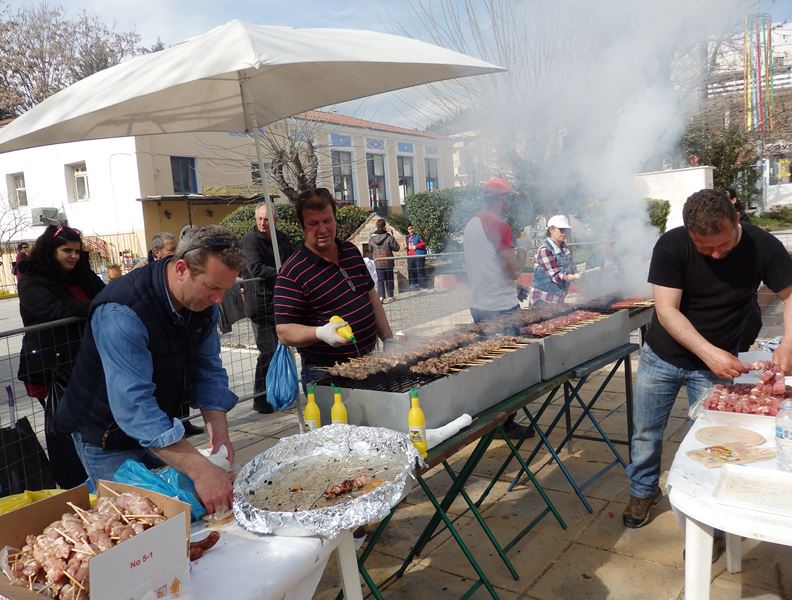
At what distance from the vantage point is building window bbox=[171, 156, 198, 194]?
2264 centimetres

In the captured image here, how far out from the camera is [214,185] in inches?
952

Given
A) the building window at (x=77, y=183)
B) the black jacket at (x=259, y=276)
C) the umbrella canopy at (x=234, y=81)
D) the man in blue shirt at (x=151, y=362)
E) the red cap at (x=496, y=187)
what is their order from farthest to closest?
the building window at (x=77, y=183) < the black jacket at (x=259, y=276) < the red cap at (x=496, y=187) < the umbrella canopy at (x=234, y=81) < the man in blue shirt at (x=151, y=362)

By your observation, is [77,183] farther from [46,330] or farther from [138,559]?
[138,559]

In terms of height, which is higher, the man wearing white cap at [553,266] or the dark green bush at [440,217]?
the dark green bush at [440,217]

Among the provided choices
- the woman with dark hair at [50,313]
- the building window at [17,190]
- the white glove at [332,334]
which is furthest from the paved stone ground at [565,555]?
the building window at [17,190]

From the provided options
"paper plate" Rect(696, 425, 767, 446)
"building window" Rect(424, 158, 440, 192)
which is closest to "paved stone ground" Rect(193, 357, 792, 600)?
"paper plate" Rect(696, 425, 767, 446)

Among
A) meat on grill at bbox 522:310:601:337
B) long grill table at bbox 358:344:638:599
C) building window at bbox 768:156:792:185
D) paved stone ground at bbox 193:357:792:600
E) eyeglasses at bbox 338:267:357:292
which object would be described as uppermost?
building window at bbox 768:156:792:185

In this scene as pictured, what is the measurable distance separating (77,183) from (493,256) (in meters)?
→ 23.8

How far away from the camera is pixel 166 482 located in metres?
1.91

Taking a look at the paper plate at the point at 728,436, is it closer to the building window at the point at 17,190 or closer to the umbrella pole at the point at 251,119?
the umbrella pole at the point at 251,119

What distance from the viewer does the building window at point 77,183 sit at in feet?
76.6

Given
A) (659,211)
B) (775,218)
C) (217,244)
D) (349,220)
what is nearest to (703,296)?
(217,244)

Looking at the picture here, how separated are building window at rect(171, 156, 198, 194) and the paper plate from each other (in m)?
22.8

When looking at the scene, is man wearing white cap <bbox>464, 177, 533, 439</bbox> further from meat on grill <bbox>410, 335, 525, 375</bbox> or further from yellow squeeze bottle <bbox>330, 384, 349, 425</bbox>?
yellow squeeze bottle <bbox>330, 384, 349, 425</bbox>
